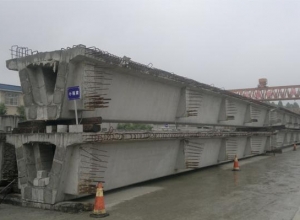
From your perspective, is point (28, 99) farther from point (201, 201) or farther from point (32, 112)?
point (201, 201)

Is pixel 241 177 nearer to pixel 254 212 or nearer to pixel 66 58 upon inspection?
pixel 254 212

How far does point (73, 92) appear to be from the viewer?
727 cm

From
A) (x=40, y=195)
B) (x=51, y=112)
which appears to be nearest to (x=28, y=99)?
(x=51, y=112)

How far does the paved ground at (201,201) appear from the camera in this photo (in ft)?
21.0

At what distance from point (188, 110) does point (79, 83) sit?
5172mm

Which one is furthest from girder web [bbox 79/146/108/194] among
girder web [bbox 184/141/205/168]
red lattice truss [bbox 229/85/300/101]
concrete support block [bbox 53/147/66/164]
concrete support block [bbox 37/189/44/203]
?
red lattice truss [bbox 229/85/300/101]

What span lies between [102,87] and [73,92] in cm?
94

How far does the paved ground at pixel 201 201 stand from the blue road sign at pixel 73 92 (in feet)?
8.22

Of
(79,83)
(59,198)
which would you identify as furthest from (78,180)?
(79,83)

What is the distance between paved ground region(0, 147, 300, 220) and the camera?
6402 mm

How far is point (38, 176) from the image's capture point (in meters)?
7.56

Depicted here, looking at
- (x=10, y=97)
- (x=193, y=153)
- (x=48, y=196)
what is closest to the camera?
(x=48, y=196)

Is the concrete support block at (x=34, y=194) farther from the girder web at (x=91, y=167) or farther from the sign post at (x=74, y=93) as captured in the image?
the sign post at (x=74, y=93)

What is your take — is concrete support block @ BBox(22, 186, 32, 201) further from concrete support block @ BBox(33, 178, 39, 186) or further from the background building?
the background building
